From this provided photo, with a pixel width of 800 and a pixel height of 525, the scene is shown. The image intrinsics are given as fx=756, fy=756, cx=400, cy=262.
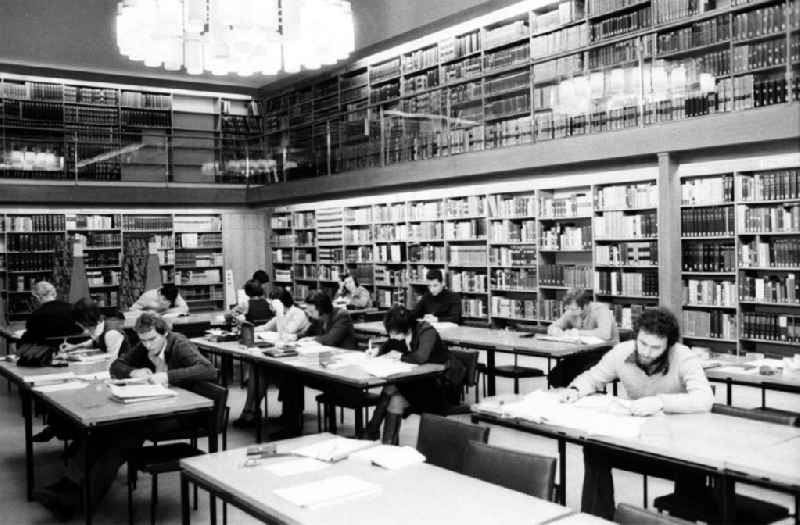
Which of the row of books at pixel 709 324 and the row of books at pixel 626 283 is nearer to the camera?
the row of books at pixel 709 324

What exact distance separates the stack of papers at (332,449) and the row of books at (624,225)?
5.64 metres

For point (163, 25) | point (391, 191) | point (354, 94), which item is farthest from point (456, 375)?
point (354, 94)

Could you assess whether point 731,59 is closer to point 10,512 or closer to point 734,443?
point 734,443

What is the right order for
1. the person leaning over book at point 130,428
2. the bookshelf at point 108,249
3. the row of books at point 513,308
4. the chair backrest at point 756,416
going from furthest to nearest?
the bookshelf at point 108,249 → the row of books at point 513,308 → the person leaning over book at point 130,428 → the chair backrest at point 756,416

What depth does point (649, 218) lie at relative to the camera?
789 centimetres

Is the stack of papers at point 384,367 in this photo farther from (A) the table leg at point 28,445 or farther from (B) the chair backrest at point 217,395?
(A) the table leg at point 28,445

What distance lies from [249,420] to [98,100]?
→ 8.57 metres

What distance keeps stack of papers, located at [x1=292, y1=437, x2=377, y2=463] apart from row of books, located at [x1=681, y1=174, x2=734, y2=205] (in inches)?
219

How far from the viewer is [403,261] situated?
10945 mm

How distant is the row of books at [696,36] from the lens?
7.22m

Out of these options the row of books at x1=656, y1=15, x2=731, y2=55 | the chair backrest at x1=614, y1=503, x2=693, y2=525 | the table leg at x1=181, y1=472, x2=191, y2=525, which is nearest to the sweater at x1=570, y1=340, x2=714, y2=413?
the chair backrest at x1=614, y1=503, x2=693, y2=525

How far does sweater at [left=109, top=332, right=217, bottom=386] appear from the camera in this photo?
15.1ft

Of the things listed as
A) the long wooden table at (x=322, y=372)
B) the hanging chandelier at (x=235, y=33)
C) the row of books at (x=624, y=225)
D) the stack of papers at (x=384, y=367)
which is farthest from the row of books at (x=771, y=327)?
the hanging chandelier at (x=235, y=33)

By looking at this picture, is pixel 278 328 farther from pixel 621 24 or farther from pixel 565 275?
pixel 621 24
